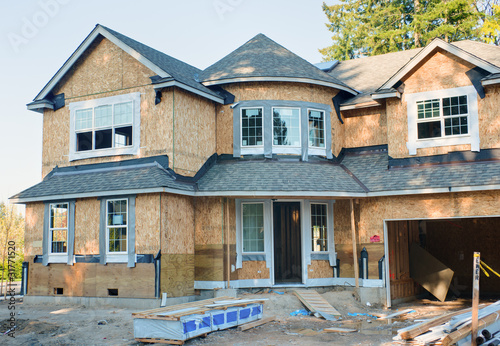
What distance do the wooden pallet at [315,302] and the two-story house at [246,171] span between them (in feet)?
2.80

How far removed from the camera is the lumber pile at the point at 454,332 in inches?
368

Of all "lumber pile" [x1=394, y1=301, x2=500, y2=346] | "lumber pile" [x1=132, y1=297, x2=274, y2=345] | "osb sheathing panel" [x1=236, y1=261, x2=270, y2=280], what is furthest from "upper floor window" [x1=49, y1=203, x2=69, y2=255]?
"lumber pile" [x1=394, y1=301, x2=500, y2=346]

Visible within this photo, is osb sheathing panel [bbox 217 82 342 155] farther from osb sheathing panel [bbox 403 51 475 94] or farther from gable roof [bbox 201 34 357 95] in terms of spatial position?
osb sheathing panel [bbox 403 51 475 94]

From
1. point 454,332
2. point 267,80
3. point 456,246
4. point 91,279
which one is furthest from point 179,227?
point 456,246

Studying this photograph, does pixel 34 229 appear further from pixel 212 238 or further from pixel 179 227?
pixel 212 238

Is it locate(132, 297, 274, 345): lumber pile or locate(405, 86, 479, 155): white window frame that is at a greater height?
locate(405, 86, 479, 155): white window frame

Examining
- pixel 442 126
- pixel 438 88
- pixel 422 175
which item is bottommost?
pixel 422 175

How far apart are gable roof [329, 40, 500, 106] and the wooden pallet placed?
662cm

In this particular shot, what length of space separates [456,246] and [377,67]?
25.6ft

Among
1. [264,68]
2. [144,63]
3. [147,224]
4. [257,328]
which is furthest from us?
[264,68]

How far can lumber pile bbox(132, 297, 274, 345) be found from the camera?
10.5m

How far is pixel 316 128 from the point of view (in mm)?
17578

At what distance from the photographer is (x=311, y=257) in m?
16.5

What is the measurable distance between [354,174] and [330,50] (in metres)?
28.0
